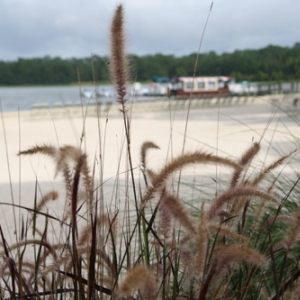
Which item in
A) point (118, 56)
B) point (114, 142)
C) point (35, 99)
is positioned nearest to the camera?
point (118, 56)

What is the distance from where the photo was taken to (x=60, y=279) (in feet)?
4.69

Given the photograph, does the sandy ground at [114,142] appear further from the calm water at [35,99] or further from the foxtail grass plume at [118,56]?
the foxtail grass plume at [118,56]

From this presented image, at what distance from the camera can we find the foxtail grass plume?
1.33 metres

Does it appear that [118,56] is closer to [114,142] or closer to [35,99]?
[114,142]

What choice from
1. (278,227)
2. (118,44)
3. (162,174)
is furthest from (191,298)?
(278,227)

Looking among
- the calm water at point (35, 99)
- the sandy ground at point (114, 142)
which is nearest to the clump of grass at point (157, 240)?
the calm water at point (35, 99)

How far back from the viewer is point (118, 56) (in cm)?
136

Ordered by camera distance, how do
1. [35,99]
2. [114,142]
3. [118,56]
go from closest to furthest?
[118,56] → [114,142] → [35,99]

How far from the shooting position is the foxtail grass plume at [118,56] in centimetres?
133

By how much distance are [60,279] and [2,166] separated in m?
9.33

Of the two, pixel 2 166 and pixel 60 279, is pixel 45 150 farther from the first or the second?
pixel 2 166

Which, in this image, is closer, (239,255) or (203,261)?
(239,255)

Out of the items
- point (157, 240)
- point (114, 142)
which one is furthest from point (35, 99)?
point (157, 240)

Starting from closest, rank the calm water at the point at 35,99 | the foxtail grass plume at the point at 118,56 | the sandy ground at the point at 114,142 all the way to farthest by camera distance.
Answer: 1. the foxtail grass plume at the point at 118,56
2. the calm water at the point at 35,99
3. the sandy ground at the point at 114,142
